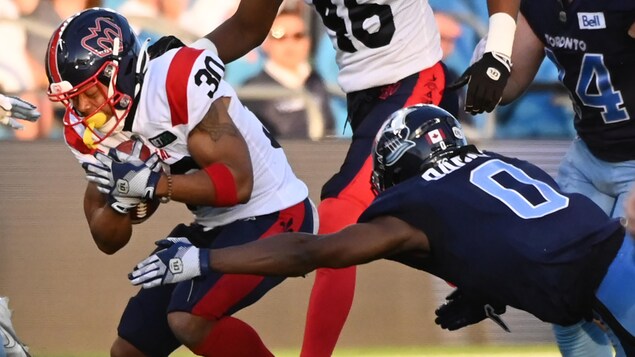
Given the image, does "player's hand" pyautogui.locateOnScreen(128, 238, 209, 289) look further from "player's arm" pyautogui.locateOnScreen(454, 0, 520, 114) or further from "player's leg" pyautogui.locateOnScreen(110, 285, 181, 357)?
"player's arm" pyautogui.locateOnScreen(454, 0, 520, 114)

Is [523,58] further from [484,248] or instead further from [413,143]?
[484,248]

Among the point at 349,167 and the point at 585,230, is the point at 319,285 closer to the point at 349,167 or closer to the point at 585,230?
the point at 349,167

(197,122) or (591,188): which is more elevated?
(197,122)

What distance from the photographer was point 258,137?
436 centimetres

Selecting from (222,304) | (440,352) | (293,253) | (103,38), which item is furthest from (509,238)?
(440,352)

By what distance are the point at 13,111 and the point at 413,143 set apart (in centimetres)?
175

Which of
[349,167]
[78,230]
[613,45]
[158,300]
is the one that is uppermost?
[613,45]

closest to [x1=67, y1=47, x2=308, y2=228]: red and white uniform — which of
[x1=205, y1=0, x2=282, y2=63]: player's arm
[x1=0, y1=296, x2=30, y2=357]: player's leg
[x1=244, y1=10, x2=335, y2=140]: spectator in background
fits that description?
[x1=205, y1=0, x2=282, y2=63]: player's arm

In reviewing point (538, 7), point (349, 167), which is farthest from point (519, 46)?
point (349, 167)

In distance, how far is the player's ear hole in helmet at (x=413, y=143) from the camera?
3.66 m

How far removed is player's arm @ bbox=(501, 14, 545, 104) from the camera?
Answer: 4.74 metres

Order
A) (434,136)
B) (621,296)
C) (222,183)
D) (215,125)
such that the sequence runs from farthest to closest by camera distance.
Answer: (215,125) → (222,183) → (434,136) → (621,296)

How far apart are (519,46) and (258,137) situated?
1099 millimetres

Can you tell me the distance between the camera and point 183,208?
638 centimetres
